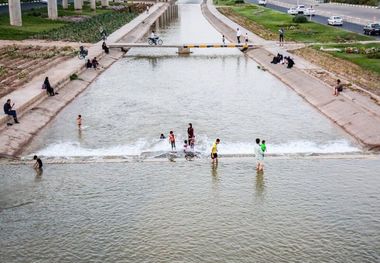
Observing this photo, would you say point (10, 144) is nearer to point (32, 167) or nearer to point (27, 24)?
point (32, 167)

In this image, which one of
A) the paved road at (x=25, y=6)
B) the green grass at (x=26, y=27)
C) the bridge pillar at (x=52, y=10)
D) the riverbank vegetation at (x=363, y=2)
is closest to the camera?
the green grass at (x=26, y=27)

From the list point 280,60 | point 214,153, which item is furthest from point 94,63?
point 214,153

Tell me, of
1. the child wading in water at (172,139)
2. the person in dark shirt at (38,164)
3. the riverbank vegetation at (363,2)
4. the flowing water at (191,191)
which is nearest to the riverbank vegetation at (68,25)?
the flowing water at (191,191)

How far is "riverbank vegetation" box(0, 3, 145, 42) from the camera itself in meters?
70.3

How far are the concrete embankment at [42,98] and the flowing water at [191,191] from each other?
954 mm

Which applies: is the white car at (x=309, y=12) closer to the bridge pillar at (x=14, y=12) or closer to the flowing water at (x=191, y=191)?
the bridge pillar at (x=14, y=12)

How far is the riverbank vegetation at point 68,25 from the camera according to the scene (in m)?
70.3

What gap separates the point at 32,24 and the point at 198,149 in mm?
61569

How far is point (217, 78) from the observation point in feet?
156

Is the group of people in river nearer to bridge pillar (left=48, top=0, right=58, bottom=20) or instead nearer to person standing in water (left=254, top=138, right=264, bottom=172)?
person standing in water (left=254, top=138, right=264, bottom=172)

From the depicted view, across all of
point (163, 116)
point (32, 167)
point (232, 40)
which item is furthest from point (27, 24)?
point (32, 167)

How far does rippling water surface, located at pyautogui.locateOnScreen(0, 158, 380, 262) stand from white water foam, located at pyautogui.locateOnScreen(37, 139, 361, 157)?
1.62 m

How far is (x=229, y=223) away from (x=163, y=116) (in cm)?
1604

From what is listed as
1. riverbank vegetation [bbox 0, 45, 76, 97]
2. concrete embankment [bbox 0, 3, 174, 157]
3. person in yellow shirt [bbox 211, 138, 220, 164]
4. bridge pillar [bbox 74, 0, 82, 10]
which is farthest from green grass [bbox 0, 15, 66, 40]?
person in yellow shirt [bbox 211, 138, 220, 164]
